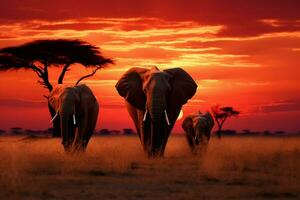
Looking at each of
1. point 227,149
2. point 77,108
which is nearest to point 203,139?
point 227,149

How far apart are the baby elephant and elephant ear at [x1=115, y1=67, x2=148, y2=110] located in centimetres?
401

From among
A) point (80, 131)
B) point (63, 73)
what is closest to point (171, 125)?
point (80, 131)

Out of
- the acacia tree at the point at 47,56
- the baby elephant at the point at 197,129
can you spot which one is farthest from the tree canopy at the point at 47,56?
the baby elephant at the point at 197,129

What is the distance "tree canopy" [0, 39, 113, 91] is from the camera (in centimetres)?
3941

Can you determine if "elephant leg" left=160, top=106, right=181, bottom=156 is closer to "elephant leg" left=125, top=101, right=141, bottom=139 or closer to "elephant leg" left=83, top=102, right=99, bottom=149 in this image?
"elephant leg" left=125, top=101, right=141, bottom=139

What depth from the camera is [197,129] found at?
24.7 m

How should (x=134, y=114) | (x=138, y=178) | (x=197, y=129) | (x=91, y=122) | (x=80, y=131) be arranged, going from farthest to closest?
(x=197, y=129)
(x=91, y=122)
(x=134, y=114)
(x=80, y=131)
(x=138, y=178)

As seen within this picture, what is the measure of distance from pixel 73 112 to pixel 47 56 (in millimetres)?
19705

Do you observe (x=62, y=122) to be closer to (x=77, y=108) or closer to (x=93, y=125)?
(x=77, y=108)

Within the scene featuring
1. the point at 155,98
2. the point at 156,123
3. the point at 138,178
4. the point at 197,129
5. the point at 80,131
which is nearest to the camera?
the point at 138,178

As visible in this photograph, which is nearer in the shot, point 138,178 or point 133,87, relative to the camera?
point 138,178

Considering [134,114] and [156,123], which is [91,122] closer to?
[134,114]

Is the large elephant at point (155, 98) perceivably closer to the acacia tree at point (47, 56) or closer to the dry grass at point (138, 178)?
the dry grass at point (138, 178)

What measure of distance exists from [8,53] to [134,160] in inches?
906
